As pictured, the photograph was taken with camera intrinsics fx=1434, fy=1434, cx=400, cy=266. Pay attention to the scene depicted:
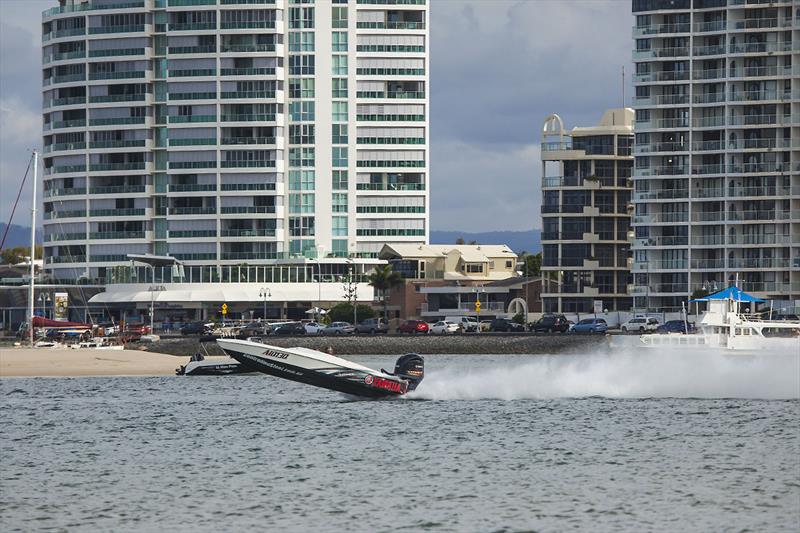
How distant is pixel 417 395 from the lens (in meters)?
63.0

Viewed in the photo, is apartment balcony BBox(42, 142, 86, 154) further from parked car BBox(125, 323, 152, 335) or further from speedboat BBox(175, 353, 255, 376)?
speedboat BBox(175, 353, 255, 376)

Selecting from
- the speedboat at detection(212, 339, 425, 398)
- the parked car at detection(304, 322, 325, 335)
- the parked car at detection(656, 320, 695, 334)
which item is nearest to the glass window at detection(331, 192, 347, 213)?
the parked car at detection(304, 322, 325, 335)

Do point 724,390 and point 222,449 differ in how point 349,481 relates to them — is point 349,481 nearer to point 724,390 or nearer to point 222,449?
point 222,449

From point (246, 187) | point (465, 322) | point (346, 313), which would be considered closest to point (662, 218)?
point (465, 322)

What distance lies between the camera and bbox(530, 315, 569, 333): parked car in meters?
130

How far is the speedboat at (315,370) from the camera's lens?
176 ft

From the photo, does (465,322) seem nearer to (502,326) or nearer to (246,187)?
(502,326)

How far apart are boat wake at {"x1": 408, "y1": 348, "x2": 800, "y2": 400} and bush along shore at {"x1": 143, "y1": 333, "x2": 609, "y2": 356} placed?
166 ft

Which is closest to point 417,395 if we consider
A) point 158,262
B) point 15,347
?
point 15,347

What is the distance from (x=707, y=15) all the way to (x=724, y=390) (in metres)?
85.2

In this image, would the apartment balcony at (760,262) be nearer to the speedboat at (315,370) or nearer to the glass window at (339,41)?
the glass window at (339,41)

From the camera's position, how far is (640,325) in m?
128

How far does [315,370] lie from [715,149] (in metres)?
94.8

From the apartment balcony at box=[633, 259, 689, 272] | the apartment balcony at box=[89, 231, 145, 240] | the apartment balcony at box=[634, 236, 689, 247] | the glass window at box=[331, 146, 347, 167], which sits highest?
the glass window at box=[331, 146, 347, 167]
